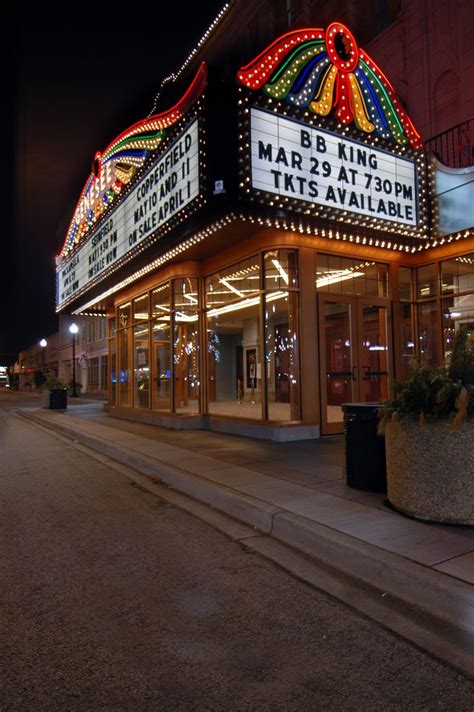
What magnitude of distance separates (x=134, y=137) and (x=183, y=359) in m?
5.81

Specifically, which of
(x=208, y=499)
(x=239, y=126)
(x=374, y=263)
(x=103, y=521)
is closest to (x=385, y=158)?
(x=374, y=263)

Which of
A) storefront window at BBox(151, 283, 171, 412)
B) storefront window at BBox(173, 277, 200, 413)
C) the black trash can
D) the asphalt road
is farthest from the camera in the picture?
storefront window at BBox(151, 283, 171, 412)

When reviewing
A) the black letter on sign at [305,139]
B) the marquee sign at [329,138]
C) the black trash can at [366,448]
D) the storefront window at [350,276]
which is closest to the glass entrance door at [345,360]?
the storefront window at [350,276]

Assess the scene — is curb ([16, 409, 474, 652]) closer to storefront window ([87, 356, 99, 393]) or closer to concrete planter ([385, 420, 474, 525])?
concrete planter ([385, 420, 474, 525])

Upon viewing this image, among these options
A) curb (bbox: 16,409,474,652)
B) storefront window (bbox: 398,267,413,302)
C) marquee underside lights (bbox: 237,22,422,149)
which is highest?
marquee underside lights (bbox: 237,22,422,149)

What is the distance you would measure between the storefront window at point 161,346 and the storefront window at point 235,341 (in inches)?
58.9

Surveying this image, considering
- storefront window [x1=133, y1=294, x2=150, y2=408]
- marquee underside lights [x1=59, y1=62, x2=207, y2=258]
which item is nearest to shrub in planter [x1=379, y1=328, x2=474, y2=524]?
marquee underside lights [x1=59, y1=62, x2=207, y2=258]

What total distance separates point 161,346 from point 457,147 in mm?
9161

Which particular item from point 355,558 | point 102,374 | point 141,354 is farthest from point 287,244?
point 102,374

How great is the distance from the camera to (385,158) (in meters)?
10.5

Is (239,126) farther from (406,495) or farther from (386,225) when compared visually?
(406,495)

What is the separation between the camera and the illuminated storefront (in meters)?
8.99

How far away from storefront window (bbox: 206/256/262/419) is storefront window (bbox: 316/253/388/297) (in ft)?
4.77

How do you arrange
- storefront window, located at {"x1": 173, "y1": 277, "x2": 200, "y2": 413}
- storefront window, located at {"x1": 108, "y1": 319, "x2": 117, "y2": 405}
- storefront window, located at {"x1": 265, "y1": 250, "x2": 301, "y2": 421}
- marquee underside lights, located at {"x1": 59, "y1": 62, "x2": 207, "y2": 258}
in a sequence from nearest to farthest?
1. marquee underside lights, located at {"x1": 59, "y1": 62, "x2": 207, "y2": 258}
2. storefront window, located at {"x1": 265, "y1": 250, "x2": 301, "y2": 421}
3. storefront window, located at {"x1": 173, "y1": 277, "x2": 200, "y2": 413}
4. storefront window, located at {"x1": 108, "y1": 319, "x2": 117, "y2": 405}
